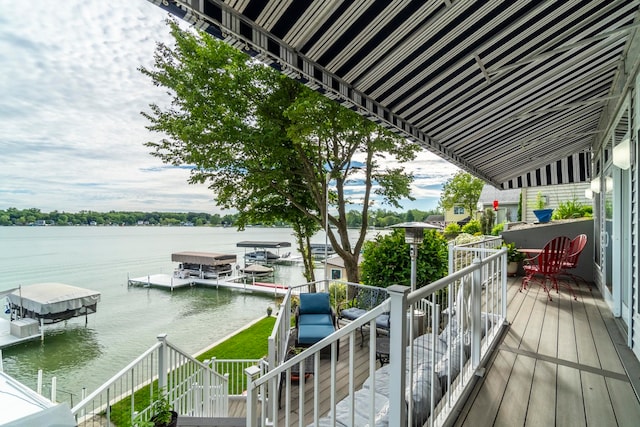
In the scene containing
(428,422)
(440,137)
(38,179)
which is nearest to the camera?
(428,422)

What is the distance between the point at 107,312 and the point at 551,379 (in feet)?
76.5

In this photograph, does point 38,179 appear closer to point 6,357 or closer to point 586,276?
point 6,357

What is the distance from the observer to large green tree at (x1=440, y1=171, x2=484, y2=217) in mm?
26141

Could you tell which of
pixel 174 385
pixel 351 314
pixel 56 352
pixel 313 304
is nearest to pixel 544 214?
pixel 351 314

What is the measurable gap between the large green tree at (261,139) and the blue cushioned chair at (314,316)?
13.6ft

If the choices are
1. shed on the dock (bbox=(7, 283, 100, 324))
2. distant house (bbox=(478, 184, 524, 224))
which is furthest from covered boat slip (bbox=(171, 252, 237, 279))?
distant house (bbox=(478, 184, 524, 224))

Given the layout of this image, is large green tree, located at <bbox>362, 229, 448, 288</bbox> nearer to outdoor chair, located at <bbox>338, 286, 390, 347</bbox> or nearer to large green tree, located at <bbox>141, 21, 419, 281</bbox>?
outdoor chair, located at <bbox>338, 286, 390, 347</bbox>

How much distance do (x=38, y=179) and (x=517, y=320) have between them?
47.0 meters

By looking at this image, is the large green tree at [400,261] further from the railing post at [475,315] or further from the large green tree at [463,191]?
the large green tree at [463,191]

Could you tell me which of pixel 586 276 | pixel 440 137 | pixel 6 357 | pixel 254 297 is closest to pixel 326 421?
pixel 440 137

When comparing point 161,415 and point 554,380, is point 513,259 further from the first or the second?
point 161,415

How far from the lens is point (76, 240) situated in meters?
47.8

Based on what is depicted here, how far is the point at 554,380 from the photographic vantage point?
2.59 meters

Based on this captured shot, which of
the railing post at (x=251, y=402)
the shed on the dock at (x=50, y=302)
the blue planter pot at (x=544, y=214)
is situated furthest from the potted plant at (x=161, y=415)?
the shed on the dock at (x=50, y=302)
